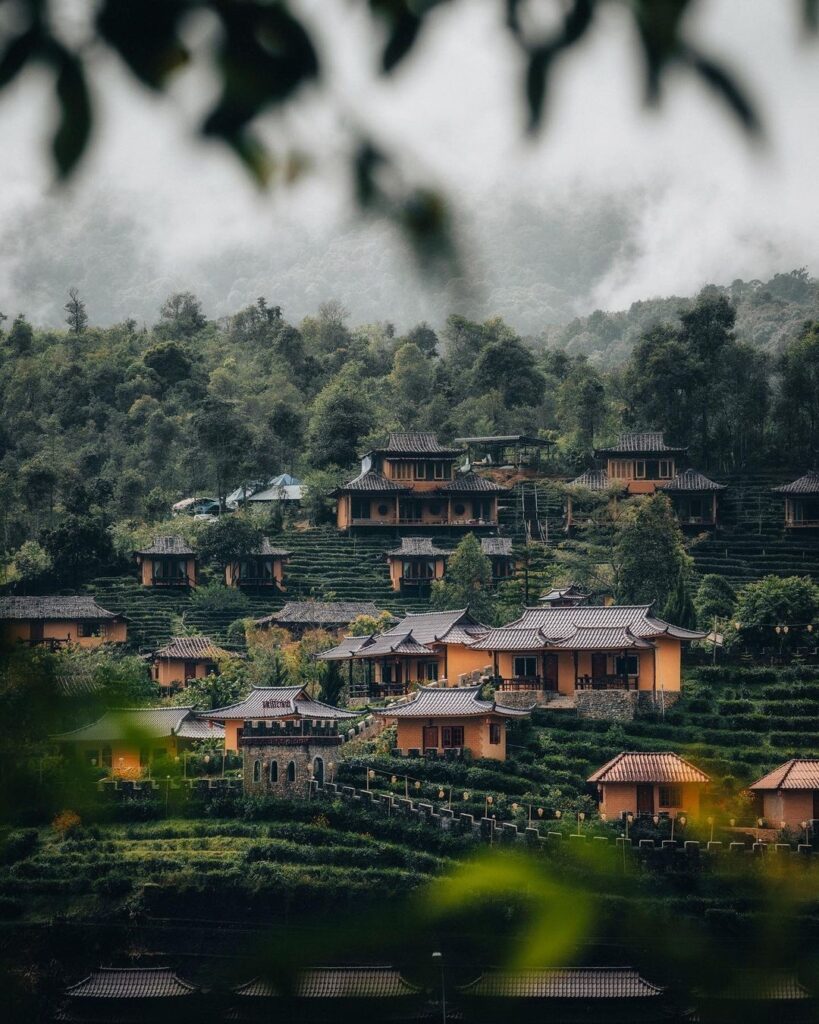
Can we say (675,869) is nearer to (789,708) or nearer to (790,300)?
(789,708)

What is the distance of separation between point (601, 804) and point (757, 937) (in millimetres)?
26882

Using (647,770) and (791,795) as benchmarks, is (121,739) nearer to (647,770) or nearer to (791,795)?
(791,795)

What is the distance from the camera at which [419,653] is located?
37.5m

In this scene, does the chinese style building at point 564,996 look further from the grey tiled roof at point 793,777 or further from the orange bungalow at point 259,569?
the orange bungalow at point 259,569

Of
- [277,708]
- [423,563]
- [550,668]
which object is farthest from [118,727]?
[423,563]

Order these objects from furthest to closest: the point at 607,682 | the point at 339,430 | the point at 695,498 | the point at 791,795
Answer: the point at 339,430 → the point at 695,498 → the point at 607,682 → the point at 791,795

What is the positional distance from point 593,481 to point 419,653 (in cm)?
1597

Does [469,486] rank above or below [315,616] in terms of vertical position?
above

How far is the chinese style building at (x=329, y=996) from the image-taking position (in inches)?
102

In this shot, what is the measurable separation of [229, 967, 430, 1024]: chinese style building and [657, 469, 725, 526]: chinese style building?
47395 mm

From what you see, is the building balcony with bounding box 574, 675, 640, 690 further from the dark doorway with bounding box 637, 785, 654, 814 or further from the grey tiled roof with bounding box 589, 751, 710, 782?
the dark doorway with bounding box 637, 785, 654, 814

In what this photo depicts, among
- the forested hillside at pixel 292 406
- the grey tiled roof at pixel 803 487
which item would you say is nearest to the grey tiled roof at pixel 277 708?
the forested hillside at pixel 292 406

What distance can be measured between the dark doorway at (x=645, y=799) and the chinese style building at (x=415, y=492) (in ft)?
72.5

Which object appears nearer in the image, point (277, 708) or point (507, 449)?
point (277, 708)
